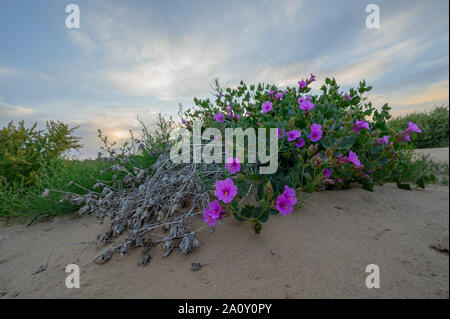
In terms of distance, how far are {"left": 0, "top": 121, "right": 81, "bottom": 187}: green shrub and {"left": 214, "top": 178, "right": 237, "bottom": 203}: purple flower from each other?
3462 mm

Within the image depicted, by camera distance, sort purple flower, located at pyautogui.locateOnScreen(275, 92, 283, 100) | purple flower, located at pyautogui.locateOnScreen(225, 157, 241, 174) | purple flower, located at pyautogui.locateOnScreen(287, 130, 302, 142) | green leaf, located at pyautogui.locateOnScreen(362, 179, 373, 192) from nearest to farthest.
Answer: purple flower, located at pyautogui.locateOnScreen(225, 157, 241, 174) < purple flower, located at pyautogui.locateOnScreen(287, 130, 302, 142) < green leaf, located at pyautogui.locateOnScreen(362, 179, 373, 192) < purple flower, located at pyautogui.locateOnScreen(275, 92, 283, 100)

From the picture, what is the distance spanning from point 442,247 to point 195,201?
5.54 ft

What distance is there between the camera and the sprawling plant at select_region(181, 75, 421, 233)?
1.44 metres

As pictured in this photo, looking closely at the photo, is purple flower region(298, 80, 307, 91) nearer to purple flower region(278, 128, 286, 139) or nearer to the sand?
purple flower region(278, 128, 286, 139)

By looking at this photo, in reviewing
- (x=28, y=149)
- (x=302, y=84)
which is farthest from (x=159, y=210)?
(x=28, y=149)

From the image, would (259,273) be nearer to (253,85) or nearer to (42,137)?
(253,85)

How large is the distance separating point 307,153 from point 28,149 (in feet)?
15.1

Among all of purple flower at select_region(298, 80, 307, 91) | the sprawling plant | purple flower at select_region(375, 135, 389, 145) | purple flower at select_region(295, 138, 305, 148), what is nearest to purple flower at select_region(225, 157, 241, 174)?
the sprawling plant

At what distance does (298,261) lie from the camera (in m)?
1.29

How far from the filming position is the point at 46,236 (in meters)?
2.40

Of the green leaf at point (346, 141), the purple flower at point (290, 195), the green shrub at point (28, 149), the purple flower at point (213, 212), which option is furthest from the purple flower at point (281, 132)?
the green shrub at point (28, 149)

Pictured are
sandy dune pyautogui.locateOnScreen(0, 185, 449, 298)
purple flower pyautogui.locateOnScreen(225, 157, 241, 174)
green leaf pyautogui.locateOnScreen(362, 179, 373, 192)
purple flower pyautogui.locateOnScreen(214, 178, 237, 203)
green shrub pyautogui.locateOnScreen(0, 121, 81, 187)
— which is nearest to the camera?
sandy dune pyautogui.locateOnScreen(0, 185, 449, 298)

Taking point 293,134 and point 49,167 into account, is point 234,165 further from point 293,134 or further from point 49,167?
point 49,167
